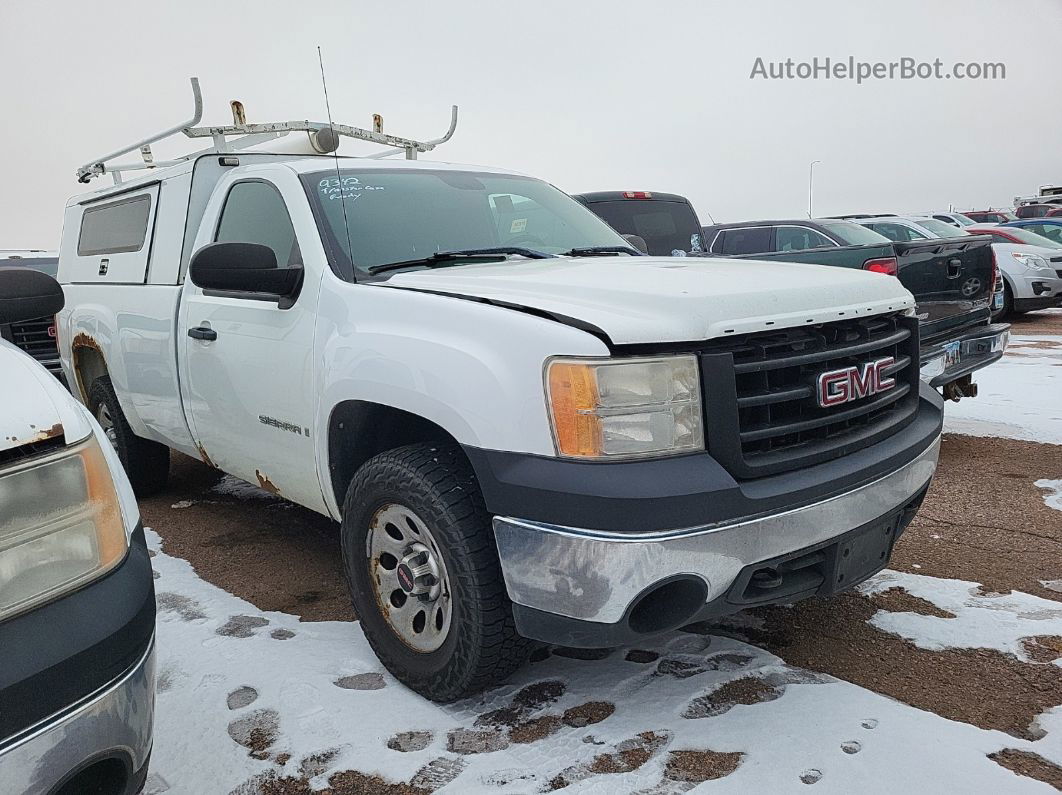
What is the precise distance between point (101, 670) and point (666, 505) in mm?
1246

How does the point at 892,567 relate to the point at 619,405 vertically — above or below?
below

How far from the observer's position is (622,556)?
6.75 ft

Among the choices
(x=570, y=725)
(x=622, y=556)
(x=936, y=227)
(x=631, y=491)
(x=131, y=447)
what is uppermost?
(x=936, y=227)

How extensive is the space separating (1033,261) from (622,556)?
1293 centimetres

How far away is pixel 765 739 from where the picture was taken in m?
2.32

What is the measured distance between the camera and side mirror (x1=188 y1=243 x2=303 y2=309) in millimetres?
2920

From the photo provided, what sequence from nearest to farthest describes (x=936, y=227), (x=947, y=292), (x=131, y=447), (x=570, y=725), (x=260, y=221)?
(x=570, y=725) → (x=260, y=221) → (x=131, y=447) → (x=947, y=292) → (x=936, y=227)

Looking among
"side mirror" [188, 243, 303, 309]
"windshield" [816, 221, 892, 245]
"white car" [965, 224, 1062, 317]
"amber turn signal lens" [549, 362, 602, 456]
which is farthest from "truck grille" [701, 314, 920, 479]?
"white car" [965, 224, 1062, 317]

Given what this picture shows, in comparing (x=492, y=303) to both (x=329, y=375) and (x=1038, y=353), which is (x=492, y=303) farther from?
(x=1038, y=353)

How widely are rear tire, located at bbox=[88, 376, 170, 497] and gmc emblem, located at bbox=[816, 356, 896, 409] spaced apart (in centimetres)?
371

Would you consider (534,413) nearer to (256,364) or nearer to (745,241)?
(256,364)

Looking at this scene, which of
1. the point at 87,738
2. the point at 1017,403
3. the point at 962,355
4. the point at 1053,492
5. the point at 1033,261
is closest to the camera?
the point at 87,738

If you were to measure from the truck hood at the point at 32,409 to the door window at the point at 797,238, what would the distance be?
29.7 ft

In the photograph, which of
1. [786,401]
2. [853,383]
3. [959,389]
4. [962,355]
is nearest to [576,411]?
[786,401]
